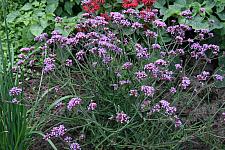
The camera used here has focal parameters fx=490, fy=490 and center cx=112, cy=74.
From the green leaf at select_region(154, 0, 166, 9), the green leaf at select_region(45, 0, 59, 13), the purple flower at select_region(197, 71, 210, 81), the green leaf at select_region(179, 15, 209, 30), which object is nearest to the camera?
the purple flower at select_region(197, 71, 210, 81)

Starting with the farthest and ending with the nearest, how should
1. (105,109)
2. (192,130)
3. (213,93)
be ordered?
(213,93), (105,109), (192,130)

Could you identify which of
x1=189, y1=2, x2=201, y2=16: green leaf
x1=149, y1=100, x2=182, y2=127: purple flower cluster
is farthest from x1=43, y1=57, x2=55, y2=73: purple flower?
x1=189, y1=2, x2=201, y2=16: green leaf

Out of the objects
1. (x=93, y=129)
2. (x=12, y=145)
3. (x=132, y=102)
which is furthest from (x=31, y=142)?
(x=132, y=102)

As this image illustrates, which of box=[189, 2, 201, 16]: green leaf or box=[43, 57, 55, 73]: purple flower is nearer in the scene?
box=[43, 57, 55, 73]: purple flower

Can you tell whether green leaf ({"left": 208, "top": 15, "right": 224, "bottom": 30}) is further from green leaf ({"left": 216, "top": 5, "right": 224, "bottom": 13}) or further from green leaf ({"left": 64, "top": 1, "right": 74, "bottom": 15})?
green leaf ({"left": 64, "top": 1, "right": 74, "bottom": 15})

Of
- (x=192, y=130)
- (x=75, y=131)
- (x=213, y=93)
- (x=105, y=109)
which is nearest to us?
(x=192, y=130)

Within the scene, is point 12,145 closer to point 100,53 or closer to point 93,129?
point 93,129

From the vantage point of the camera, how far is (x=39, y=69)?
13.6ft

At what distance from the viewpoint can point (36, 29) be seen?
13.8ft

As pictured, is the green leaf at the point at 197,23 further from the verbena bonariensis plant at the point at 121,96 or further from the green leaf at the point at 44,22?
the green leaf at the point at 44,22

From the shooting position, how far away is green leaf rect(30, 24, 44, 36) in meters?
4.18

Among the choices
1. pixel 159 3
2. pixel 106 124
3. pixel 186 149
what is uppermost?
pixel 159 3

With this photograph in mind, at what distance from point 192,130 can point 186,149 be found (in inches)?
12.6

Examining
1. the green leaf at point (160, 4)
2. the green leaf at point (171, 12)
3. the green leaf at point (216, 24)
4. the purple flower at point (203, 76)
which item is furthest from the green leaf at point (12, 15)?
the purple flower at point (203, 76)
